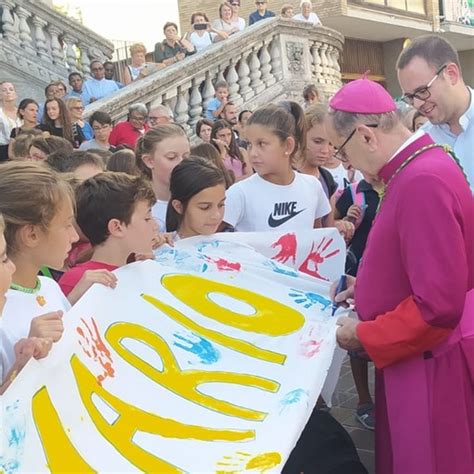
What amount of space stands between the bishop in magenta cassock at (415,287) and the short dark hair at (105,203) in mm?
975

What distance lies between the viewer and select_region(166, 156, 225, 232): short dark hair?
3.77 meters

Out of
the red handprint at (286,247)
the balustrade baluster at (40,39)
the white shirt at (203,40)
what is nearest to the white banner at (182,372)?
the red handprint at (286,247)

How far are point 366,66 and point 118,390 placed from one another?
25.1 meters

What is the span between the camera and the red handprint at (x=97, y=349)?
8.18 feet

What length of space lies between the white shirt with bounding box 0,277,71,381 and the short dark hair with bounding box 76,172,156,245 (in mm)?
552

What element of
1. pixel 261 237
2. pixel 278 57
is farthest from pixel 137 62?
→ pixel 261 237

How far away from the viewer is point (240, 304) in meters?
3.29

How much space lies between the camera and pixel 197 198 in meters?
3.76

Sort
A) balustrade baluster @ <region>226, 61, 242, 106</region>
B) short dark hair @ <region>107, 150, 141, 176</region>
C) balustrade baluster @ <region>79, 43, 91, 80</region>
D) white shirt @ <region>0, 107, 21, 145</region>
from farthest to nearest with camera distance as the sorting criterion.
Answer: balustrade baluster @ <region>79, 43, 91, 80</region> < balustrade baluster @ <region>226, 61, 242, 106</region> < white shirt @ <region>0, 107, 21, 145</region> < short dark hair @ <region>107, 150, 141, 176</region>

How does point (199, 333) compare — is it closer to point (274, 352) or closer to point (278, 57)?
point (274, 352)

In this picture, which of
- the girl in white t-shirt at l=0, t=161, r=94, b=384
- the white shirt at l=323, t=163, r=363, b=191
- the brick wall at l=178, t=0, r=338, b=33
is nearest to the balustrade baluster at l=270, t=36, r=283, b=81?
the brick wall at l=178, t=0, r=338, b=33

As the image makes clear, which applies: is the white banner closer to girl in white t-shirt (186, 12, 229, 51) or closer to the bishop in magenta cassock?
the bishop in magenta cassock

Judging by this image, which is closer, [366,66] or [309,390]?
[309,390]

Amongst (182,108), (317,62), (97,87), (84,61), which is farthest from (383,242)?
(317,62)
